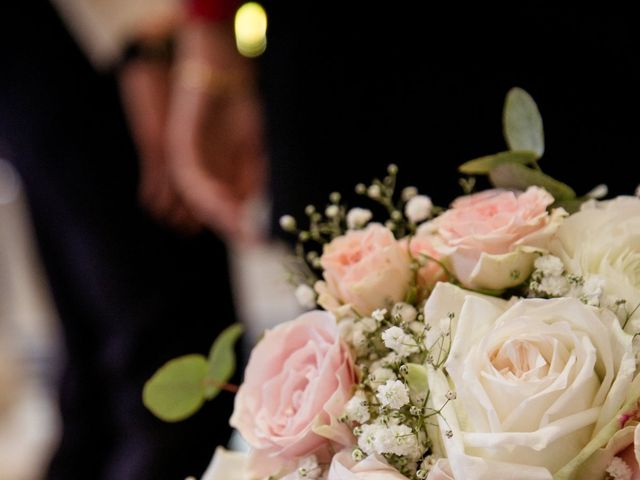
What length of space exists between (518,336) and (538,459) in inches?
2.6

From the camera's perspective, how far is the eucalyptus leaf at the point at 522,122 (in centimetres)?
53

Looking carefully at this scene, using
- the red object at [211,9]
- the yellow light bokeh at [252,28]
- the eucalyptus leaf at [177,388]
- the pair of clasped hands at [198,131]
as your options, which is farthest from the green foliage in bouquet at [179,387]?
the red object at [211,9]

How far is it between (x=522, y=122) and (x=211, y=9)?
3.32 ft

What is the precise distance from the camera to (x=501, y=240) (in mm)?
467

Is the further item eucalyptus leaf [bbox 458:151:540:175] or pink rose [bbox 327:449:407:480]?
eucalyptus leaf [bbox 458:151:540:175]

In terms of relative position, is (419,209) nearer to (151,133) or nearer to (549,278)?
(549,278)

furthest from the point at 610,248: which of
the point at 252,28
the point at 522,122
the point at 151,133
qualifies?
the point at 151,133

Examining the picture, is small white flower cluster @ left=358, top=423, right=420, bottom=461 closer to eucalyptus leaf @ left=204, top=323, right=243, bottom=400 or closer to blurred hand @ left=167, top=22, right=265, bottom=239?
eucalyptus leaf @ left=204, top=323, right=243, bottom=400

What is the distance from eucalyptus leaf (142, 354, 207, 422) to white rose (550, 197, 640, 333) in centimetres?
28

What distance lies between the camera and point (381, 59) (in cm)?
96

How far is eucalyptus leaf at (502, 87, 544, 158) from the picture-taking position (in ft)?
1.75

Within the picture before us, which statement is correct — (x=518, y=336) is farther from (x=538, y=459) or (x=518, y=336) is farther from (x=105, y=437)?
(x=105, y=437)

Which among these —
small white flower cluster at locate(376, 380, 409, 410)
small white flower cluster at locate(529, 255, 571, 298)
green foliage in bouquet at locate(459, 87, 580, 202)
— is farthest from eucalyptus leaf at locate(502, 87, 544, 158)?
small white flower cluster at locate(376, 380, 409, 410)

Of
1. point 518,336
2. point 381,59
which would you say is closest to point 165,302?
point 381,59
